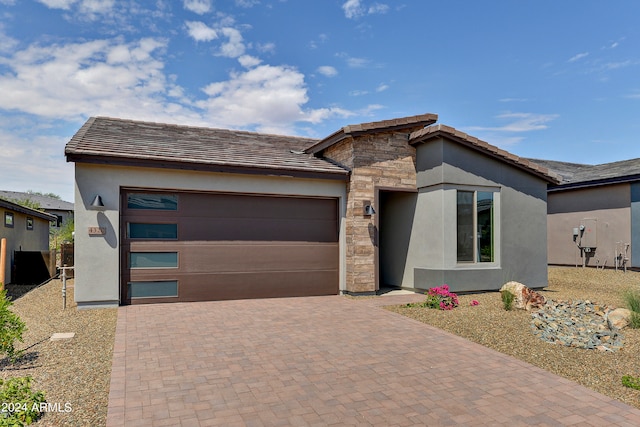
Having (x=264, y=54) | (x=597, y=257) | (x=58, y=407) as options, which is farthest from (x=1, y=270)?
(x=597, y=257)

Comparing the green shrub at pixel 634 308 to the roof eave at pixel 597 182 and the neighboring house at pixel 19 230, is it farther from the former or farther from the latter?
the neighboring house at pixel 19 230

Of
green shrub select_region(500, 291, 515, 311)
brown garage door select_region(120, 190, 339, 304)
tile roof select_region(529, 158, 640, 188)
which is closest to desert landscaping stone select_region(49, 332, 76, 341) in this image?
brown garage door select_region(120, 190, 339, 304)

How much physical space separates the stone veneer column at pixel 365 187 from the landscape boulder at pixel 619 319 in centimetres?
515

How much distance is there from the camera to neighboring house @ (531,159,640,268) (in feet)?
49.8

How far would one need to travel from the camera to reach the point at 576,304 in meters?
8.79

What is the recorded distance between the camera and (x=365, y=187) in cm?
1067

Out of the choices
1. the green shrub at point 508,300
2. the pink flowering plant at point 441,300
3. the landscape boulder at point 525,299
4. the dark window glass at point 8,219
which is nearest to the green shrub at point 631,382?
the green shrub at point 508,300

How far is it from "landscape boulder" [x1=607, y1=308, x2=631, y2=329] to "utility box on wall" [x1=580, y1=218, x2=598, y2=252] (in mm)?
10676

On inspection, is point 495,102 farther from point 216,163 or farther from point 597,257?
point 216,163

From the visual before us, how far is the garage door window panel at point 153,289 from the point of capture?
920cm

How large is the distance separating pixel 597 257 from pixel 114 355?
17.8 m

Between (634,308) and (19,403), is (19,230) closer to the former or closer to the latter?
(19,403)

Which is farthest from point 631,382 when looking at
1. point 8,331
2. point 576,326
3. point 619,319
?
point 8,331

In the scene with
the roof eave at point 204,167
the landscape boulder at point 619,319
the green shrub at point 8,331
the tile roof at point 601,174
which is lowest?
the landscape boulder at point 619,319
